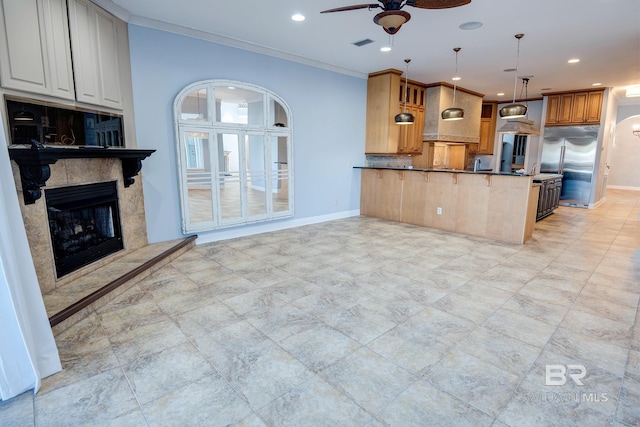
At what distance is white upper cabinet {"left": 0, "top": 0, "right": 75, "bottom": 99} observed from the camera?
250cm

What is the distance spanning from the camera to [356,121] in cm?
673

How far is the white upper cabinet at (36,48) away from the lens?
2.50 m

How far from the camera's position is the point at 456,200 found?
5.68 m

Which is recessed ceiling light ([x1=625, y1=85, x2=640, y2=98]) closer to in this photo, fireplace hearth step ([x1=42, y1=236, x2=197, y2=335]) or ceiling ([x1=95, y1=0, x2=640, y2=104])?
ceiling ([x1=95, y1=0, x2=640, y2=104])

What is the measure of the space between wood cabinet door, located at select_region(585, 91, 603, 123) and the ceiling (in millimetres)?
1399

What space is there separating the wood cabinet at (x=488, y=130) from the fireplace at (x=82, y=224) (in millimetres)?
9656

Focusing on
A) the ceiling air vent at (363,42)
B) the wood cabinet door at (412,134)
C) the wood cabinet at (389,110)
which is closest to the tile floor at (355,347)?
the ceiling air vent at (363,42)

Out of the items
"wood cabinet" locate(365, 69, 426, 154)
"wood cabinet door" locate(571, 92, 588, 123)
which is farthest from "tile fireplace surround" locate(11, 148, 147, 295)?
"wood cabinet door" locate(571, 92, 588, 123)

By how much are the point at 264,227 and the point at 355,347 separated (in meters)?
3.59

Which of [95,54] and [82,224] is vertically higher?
[95,54]

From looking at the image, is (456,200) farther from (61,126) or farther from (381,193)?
(61,126)

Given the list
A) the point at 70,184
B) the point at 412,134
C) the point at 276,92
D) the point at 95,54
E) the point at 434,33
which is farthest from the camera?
the point at 412,134

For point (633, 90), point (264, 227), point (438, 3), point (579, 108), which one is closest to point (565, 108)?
point (579, 108)

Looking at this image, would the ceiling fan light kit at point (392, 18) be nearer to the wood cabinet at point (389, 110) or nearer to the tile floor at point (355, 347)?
the tile floor at point (355, 347)
